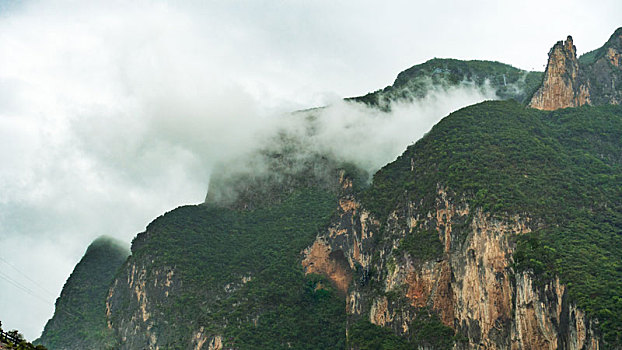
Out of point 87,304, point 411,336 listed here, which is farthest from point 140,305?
point 411,336

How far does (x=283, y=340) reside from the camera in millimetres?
101188

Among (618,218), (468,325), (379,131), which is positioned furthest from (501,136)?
(379,131)

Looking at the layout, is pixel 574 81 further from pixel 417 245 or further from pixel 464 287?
pixel 464 287

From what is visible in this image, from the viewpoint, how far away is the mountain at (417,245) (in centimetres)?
7094

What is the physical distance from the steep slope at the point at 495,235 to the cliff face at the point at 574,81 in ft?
20.9

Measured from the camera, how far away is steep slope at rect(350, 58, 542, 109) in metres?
152

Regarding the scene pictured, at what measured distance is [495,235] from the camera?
249 ft

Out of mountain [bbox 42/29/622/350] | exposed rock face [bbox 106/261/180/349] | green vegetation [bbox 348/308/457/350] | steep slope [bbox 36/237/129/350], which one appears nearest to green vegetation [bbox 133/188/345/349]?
mountain [bbox 42/29/622/350]

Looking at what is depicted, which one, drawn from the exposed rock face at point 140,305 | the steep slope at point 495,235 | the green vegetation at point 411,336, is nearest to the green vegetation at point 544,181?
the steep slope at point 495,235

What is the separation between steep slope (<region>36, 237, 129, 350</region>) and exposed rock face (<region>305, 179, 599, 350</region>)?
5776 cm

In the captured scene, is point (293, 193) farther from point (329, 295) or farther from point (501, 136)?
point (501, 136)

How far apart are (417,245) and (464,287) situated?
12.4 m

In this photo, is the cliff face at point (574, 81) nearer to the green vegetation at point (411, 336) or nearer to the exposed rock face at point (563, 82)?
the exposed rock face at point (563, 82)

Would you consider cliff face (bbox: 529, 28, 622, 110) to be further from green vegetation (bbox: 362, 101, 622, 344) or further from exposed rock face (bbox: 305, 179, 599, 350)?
exposed rock face (bbox: 305, 179, 599, 350)
